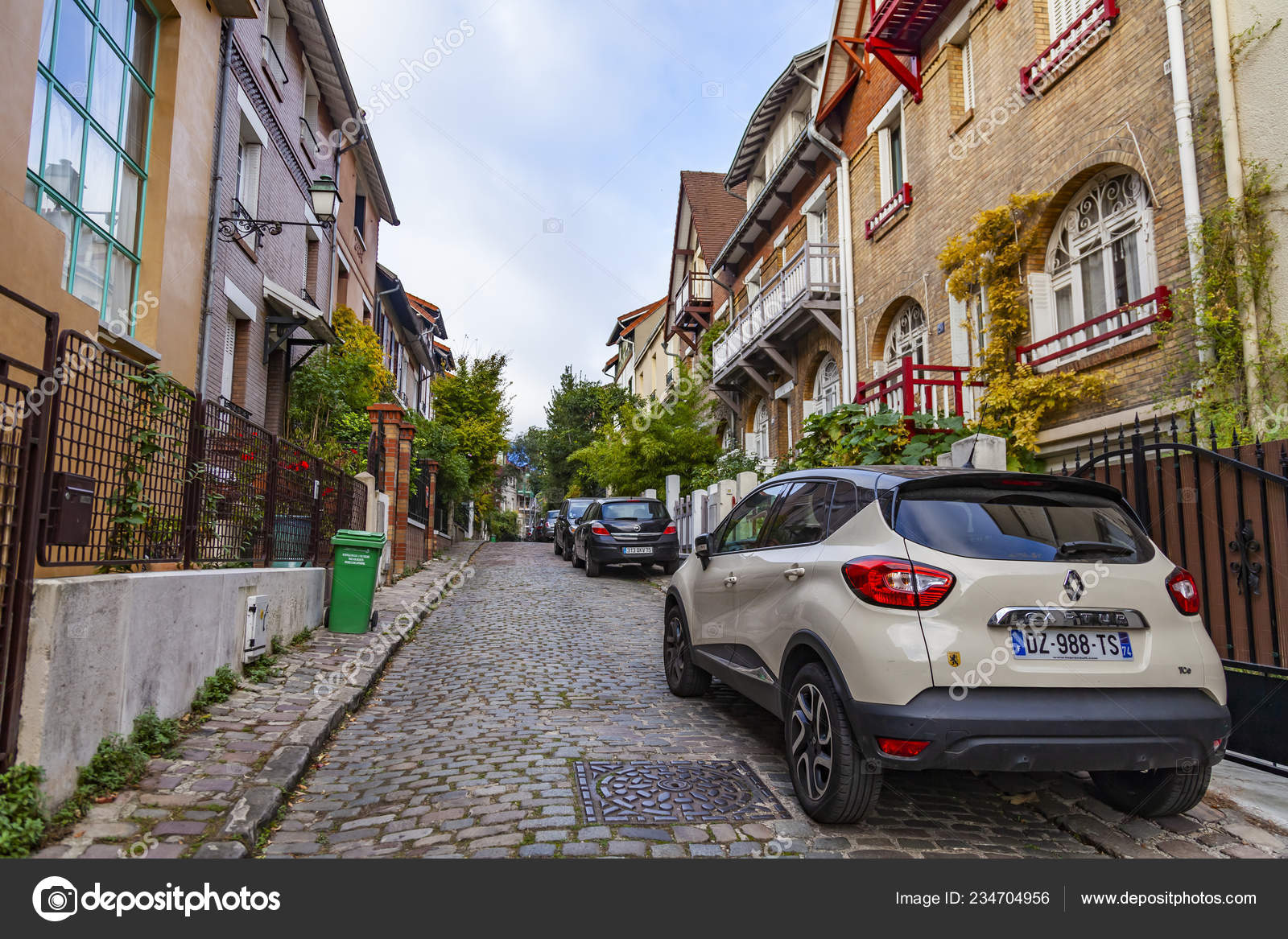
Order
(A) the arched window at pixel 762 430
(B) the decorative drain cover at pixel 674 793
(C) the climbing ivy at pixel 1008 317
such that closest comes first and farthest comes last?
(B) the decorative drain cover at pixel 674 793 → (C) the climbing ivy at pixel 1008 317 → (A) the arched window at pixel 762 430

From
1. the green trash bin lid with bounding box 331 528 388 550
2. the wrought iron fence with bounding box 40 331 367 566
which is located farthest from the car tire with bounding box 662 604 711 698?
the green trash bin lid with bounding box 331 528 388 550

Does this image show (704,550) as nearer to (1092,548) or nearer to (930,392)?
(1092,548)

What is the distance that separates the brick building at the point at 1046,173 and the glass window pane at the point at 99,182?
32.6ft

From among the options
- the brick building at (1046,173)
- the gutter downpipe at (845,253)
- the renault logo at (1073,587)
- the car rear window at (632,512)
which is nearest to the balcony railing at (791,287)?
the gutter downpipe at (845,253)

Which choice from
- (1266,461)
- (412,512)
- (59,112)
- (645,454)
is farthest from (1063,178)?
(645,454)

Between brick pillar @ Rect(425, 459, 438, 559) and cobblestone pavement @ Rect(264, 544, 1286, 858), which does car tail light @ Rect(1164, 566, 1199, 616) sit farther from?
brick pillar @ Rect(425, 459, 438, 559)

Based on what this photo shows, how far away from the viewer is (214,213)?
34.2 ft

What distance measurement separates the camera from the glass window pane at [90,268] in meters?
7.70

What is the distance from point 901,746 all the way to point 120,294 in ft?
29.0

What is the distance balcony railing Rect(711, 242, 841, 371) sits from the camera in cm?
1634

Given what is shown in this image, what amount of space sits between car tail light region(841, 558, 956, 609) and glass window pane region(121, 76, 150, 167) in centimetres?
899

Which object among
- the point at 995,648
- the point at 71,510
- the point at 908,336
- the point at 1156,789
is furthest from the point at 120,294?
the point at 908,336

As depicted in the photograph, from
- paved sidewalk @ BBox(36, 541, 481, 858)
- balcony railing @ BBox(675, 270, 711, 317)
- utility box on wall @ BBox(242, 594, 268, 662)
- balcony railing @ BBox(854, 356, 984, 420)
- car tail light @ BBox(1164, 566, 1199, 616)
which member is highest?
balcony railing @ BBox(675, 270, 711, 317)

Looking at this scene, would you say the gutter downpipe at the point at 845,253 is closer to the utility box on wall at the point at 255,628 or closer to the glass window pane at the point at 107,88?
the utility box on wall at the point at 255,628
